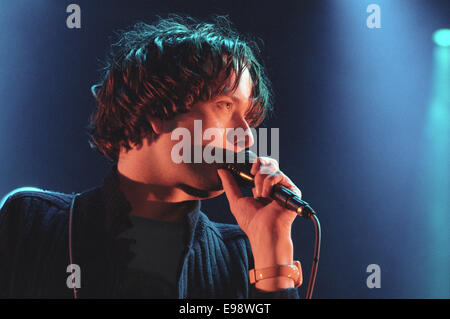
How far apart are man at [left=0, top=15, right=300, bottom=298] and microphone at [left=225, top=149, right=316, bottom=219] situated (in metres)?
0.02

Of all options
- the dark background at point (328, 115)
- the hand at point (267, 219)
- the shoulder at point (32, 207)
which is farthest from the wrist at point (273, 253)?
the dark background at point (328, 115)

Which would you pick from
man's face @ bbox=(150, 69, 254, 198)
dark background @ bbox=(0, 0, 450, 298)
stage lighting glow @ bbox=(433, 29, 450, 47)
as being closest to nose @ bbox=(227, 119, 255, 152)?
man's face @ bbox=(150, 69, 254, 198)

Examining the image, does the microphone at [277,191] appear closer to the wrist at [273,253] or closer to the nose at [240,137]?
the nose at [240,137]

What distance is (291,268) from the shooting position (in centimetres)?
120

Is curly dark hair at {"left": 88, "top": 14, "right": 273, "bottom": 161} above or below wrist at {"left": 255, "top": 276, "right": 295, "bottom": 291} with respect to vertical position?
above

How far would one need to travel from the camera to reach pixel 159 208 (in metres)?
1.36

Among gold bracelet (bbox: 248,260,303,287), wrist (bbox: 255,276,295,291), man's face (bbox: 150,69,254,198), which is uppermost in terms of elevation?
man's face (bbox: 150,69,254,198)

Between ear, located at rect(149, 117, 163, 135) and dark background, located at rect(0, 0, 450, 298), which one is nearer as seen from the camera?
ear, located at rect(149, 117, 163, 135)

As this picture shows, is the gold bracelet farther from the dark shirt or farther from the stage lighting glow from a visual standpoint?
the stage lighting glow

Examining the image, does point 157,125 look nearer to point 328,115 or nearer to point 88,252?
point 88,252

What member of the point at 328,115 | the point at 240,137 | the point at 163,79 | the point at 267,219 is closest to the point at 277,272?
the point at 267,219

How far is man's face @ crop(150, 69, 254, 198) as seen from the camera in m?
1.26

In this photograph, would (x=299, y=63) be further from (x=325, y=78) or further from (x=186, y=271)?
(x=186, y=271)

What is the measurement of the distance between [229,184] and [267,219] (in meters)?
0.17
